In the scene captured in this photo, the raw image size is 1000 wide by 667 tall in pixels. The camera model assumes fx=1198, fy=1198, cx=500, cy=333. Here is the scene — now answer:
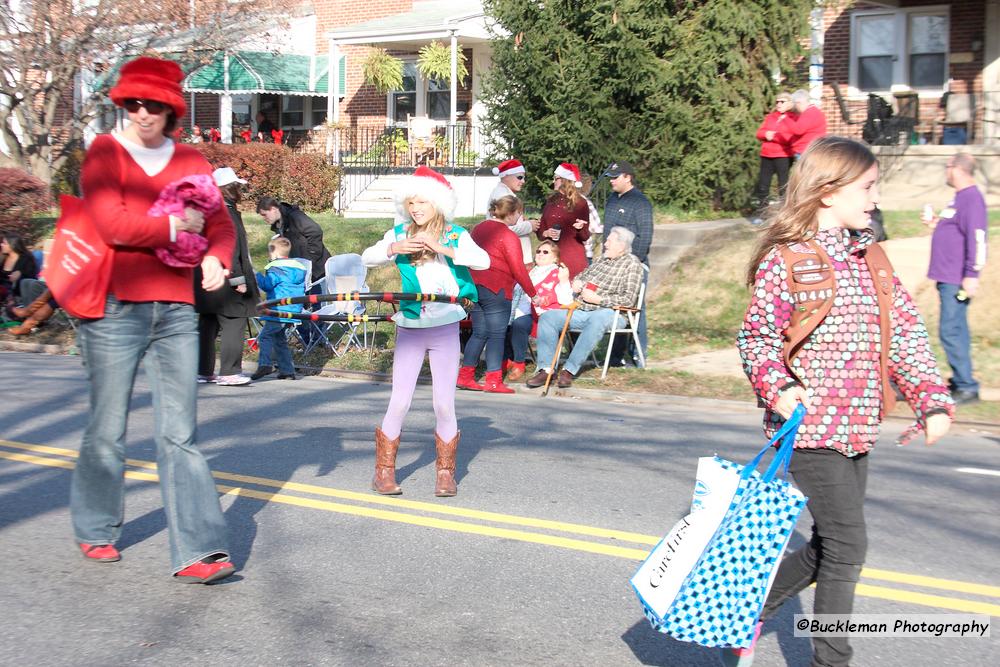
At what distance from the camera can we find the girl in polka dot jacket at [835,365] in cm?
393

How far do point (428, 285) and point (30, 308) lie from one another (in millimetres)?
11085

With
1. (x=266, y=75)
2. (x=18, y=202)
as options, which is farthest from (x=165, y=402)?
(x=266, y=75)

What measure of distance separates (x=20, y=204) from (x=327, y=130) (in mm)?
9626

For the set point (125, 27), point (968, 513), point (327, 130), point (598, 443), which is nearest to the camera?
point (968, 513)

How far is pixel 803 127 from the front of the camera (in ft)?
54.1

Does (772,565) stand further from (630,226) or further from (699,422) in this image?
(630,226)

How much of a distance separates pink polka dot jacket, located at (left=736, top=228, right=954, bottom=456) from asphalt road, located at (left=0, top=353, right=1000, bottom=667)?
3.69ft

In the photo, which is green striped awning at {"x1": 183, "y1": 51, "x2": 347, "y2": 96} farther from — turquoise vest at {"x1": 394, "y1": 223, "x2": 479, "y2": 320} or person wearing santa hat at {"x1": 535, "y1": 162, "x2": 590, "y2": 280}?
turquoise vest at {"x1": 394, "y1": 223, "x2": 479, "y2": 320}

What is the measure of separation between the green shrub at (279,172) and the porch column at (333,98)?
1775 millimetres

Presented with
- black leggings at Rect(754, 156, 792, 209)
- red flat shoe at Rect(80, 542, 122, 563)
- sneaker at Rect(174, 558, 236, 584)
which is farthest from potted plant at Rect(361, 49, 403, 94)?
sneaker at Rect(174, 558, 236, 584)

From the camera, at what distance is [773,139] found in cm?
1691

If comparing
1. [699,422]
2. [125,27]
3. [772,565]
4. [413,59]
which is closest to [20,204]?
[125,27]

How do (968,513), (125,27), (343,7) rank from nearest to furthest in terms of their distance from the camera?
(968,513) → (125,27) → (343,7)

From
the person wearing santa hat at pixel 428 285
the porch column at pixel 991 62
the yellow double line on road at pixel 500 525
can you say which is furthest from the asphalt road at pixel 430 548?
the porch column at pixel 991 62
